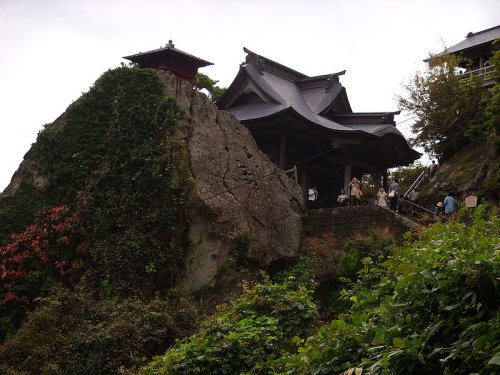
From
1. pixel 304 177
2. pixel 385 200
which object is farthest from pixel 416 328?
pixel 304 177

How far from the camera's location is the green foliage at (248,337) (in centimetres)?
874

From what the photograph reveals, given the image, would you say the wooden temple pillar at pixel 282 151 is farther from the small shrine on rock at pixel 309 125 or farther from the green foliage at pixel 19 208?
the green foliage at pixel 19 208

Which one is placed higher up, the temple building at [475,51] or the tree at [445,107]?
the temple building at [475,51]

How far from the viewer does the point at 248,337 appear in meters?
9.01

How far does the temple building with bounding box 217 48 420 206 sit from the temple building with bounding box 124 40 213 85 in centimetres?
158

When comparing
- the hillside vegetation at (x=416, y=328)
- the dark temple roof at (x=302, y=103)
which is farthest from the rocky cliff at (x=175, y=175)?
the hillside vegetation at (x=416, y=328)

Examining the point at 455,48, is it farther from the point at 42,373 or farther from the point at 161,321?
the point at 42,373

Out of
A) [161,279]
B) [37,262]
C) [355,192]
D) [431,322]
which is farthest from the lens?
[355,192]

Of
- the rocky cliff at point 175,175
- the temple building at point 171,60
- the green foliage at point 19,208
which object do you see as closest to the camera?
the rocky cliff at point 175,175

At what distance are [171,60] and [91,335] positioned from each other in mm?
14483

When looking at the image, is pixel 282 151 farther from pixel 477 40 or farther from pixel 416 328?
pixel 416 328

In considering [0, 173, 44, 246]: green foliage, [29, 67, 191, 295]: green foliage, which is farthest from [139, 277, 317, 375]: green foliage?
[0, 173, 44, 246]: green foliage

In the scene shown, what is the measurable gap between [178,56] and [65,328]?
1401 centimetres

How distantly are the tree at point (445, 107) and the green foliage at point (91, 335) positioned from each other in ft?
55.1
